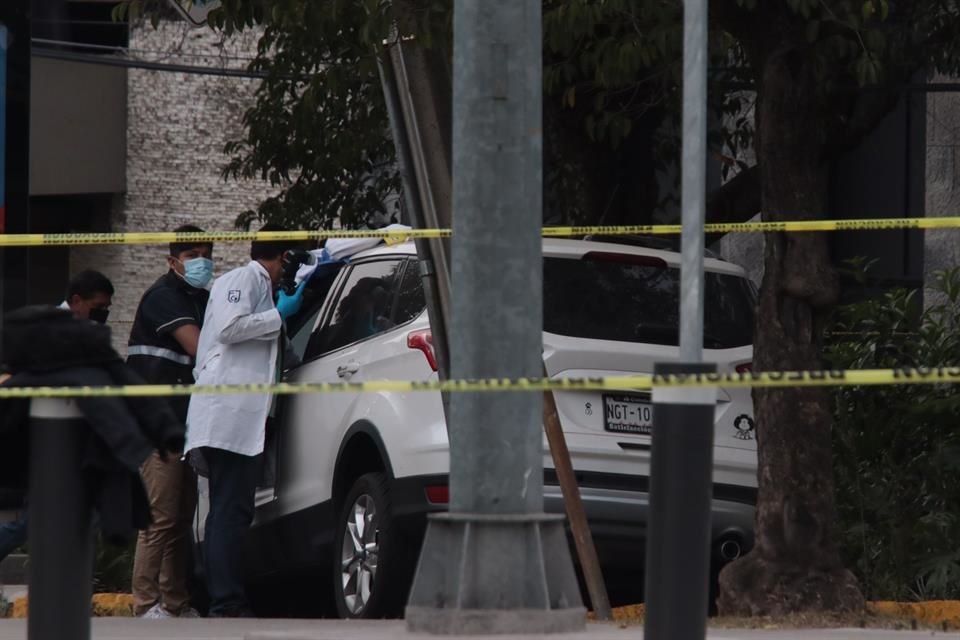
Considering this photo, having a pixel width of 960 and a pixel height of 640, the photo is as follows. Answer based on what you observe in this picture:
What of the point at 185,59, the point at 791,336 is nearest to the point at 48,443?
the point at 791,336

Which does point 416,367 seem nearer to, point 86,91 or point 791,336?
point 791,336

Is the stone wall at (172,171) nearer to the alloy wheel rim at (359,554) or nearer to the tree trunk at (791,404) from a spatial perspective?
the alloy wheel rim at (359,554)

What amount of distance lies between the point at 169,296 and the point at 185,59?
13.6 meters

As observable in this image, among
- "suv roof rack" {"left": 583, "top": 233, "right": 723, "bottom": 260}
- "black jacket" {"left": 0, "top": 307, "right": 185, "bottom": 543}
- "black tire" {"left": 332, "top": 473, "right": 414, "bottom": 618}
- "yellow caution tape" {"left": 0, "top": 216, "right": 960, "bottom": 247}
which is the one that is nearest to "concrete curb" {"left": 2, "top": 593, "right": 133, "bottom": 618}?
"black tire" {"left": 332, "top": 473, "right": 414, "bottom": 618}

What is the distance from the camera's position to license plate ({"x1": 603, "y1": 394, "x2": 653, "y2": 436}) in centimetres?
750

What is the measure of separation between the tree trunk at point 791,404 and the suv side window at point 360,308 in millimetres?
1707

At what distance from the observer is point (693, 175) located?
18.4 feet

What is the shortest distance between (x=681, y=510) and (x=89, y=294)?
190 inches

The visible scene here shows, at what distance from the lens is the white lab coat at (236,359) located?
313 inches

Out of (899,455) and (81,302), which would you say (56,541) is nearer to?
(81,302)

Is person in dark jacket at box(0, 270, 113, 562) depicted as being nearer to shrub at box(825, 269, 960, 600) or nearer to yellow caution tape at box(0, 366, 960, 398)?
shrub at box(825, 269, 960, 600)

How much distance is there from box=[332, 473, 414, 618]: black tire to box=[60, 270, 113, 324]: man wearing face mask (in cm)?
153

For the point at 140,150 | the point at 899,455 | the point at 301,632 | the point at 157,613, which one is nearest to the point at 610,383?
the point at 301,632

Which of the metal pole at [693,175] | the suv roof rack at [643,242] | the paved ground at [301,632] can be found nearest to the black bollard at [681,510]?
the metal pole at [693,175]
